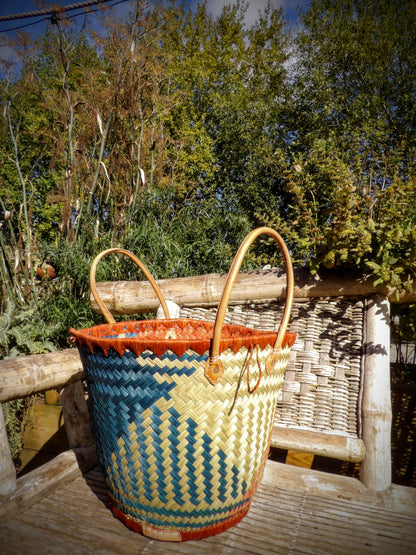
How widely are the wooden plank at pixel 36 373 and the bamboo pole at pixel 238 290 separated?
2.04ft

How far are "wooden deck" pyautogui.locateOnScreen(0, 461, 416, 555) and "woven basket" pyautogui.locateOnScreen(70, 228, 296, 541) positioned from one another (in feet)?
0.21

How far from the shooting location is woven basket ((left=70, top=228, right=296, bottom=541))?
33.3 inches

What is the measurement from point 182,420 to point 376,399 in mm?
866

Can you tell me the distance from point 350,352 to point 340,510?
609 millimetres

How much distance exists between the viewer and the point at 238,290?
177cm

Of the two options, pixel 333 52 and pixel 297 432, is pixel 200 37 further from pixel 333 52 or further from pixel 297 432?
pixel 297 432

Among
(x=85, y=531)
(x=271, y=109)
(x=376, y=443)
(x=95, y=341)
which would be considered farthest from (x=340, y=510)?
(x=271, y=109)

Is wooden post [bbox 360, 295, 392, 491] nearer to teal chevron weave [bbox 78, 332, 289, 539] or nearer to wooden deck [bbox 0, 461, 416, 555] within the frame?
wooden deck [bbox 0, 461, 416, 555]

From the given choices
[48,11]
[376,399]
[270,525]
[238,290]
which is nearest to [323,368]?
[376,399]

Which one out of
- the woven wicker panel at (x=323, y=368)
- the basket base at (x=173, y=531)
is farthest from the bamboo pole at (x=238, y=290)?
the basket base at (x=173, y=531)

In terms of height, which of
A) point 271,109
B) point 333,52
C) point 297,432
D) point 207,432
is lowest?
point 297,432

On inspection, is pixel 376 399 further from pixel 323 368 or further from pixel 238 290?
pixel 238 290

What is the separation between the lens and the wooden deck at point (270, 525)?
0.91 metres

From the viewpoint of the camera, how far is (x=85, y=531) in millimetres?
959
